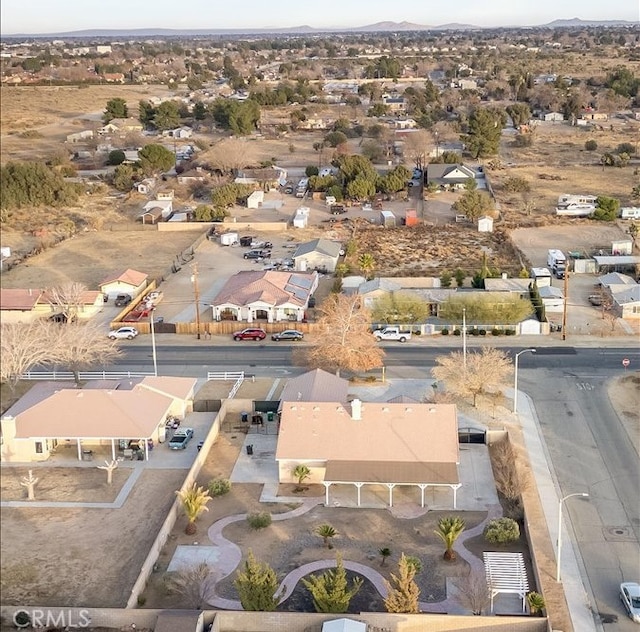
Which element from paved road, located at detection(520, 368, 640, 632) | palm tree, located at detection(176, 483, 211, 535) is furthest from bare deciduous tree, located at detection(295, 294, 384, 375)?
palm tree, located at detection(176, 483, 211, 535)

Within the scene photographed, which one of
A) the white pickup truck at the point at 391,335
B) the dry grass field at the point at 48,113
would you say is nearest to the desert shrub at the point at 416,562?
the dry grass field at the point at 48,113

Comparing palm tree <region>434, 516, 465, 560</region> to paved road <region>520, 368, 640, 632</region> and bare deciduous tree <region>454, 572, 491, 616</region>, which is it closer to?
bare deciduous tree <region>454, 572, 491, 616</region>

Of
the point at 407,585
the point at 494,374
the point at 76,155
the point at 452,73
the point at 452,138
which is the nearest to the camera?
the point at 407,585

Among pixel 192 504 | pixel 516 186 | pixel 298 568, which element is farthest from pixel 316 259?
pixel 298 568

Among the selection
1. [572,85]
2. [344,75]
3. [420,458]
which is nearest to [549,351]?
[420,458]

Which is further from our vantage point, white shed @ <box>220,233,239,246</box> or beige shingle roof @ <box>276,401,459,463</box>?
white shed @ <box>220,233,239,246</box>

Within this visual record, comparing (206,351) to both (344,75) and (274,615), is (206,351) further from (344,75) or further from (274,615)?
(344,75)

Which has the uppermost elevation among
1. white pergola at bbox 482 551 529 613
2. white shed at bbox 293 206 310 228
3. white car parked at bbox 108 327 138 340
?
white shed at bbox 293 206 310 228
